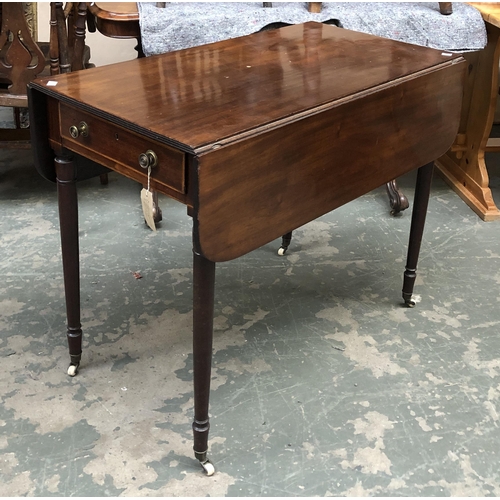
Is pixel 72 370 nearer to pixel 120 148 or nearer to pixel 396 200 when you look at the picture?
pixel 120 148

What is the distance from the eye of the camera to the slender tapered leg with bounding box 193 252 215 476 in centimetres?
153

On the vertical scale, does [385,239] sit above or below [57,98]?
below

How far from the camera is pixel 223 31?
2.74 metres

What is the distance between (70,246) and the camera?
189cm

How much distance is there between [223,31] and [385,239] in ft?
3.25

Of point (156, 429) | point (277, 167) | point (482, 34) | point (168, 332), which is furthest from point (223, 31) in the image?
point (156, 429)

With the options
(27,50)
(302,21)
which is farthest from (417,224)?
(27,50)

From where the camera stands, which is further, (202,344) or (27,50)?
(27,50)

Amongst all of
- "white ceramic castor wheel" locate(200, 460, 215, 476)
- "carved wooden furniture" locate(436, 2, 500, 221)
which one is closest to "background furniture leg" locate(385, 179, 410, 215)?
"carved wooden furniture" locate(436, 2, 500, 221)

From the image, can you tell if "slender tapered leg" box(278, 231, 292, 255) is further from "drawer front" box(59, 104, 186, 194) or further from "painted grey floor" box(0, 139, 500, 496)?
"drawer front" box(59, 104, 186, 194)

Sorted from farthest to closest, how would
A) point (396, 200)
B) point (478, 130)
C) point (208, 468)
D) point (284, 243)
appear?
point (478, 130)
point (396, 200)
point (284, 243)
point (208, 468)

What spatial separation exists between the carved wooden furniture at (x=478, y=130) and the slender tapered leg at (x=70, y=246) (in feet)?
5.79

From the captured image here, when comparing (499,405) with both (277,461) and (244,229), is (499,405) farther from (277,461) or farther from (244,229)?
(244,229)

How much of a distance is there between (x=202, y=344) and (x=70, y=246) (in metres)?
0.51
